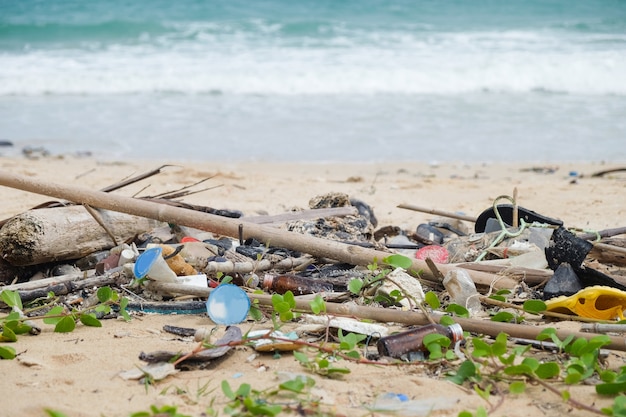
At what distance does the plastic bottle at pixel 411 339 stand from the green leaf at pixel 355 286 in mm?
399

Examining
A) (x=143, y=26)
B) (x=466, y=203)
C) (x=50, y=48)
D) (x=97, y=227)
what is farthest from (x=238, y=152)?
(x=143, y=26)

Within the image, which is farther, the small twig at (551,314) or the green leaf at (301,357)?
the small twig at (551,314)

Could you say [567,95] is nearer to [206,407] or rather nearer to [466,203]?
[466,203]

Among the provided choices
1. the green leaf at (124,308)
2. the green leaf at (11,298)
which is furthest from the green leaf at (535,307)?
the green leaf at (11,298)

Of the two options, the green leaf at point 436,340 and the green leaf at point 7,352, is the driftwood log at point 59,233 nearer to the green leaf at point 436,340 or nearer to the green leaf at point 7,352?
the green leaf at point 7,352

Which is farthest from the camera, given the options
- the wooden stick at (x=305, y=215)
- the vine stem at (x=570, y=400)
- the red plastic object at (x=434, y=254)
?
the wooden stick at (x=305, y=215)

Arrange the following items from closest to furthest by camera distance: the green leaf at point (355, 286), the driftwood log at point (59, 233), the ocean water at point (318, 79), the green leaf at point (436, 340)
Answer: the green leaf at point (436, 340), the green leaf at point (355, 286), the driftwood log at point (59, 233), the ocean water at point (318, 79)

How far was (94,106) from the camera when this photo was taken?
1016cm

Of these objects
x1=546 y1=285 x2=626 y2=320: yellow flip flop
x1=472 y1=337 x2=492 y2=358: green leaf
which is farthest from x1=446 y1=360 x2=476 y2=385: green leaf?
x1=546 y1=285 x2=626 y2=320: yellow flip flop

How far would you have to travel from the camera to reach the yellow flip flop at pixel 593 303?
2.75m

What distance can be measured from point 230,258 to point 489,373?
1.48 m

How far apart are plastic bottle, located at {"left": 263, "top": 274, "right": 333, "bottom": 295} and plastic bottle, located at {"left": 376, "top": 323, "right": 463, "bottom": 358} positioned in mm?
588

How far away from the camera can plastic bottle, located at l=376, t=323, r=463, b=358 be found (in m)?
2.36

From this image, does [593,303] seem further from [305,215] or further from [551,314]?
[305,215]
